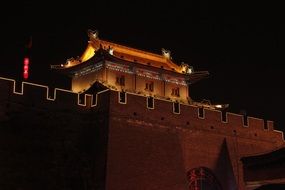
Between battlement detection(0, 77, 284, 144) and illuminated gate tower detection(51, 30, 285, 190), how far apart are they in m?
0.03

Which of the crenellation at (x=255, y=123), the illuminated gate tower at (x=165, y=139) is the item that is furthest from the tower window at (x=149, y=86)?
the crenellation at (x=255, y=123)

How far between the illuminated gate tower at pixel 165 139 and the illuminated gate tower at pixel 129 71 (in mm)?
66

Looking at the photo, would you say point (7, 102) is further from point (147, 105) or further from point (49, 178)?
point (147, 105)

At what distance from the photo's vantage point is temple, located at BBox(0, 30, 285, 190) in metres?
15.8

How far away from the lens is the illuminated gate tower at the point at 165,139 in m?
17.0

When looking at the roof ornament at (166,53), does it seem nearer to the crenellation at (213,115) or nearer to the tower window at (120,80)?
the tower window at (120,80)

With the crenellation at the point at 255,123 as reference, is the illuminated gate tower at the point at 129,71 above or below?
above

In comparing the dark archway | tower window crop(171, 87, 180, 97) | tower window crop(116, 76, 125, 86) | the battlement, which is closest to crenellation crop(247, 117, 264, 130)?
the battlement

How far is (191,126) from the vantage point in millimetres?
19016

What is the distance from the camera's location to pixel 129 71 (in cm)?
2458

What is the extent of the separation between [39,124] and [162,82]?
10033mm

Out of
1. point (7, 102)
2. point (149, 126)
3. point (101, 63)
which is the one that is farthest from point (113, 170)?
point (101, 63)

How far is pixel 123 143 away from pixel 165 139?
5.63ft

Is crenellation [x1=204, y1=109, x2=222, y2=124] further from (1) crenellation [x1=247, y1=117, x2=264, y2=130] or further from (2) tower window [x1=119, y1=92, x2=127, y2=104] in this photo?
(2) tower window [x1=119, y1=92, x2=127, y2=104]
